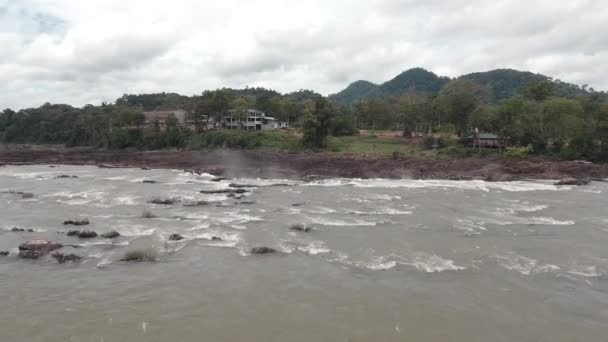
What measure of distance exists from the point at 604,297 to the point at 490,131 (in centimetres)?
5630

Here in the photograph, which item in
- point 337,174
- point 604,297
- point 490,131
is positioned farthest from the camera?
point 490,131

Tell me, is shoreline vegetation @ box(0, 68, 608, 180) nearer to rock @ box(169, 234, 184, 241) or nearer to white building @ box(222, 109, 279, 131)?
white building @ box(222, 109, 279, 131)

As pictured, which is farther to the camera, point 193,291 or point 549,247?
point 549,247

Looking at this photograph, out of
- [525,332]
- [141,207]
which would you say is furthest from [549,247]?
[141,207]

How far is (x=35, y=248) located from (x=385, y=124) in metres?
71.6

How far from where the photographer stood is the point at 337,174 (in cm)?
4381

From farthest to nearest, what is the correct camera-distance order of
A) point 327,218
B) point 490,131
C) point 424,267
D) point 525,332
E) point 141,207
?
point 490,131
point 141,207
point 327,218
point 424,267
point 525,332

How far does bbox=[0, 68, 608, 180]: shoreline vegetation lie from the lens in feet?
152

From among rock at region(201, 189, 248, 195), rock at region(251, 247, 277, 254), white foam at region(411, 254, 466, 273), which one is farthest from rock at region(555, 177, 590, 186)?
rock at region(251, 247, 277, 254)

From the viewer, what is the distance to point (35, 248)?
17469 millimetres

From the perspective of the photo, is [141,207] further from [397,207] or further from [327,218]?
[397,207]

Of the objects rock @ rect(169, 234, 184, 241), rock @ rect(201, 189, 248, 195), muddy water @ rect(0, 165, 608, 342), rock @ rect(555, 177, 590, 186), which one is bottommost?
muddy water @ rect(0, 165, 608, 342)

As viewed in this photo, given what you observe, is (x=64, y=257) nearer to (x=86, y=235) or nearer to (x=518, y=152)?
(x=86, y=235)

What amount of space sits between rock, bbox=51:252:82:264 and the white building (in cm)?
7238
